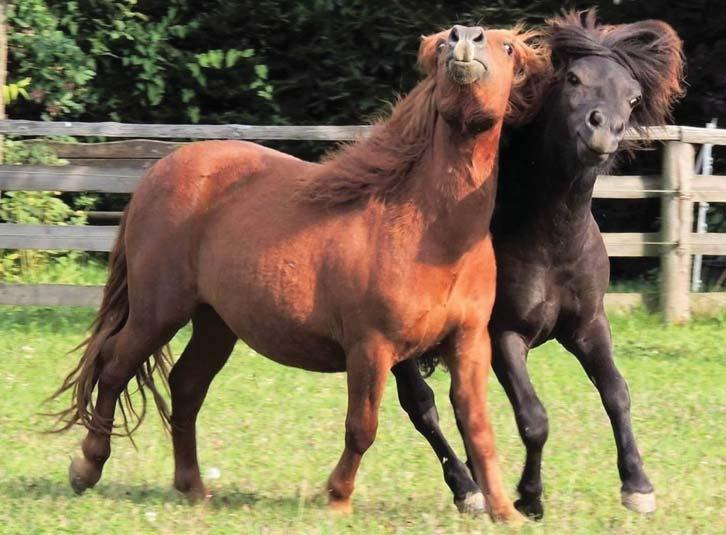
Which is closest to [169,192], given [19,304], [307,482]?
[307,482]

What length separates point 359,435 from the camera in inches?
195

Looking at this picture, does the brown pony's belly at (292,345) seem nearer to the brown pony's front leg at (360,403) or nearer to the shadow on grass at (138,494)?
the brown pony's front leg at (360,403)

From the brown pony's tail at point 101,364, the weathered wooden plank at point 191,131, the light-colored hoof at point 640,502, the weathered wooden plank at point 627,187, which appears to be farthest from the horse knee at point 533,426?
the weathered wooden plank at point 627,187

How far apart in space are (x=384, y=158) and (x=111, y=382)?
1.74 meters

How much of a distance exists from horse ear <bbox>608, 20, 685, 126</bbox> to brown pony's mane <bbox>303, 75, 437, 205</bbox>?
0.86m

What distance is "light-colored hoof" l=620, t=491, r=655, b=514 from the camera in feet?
16.9

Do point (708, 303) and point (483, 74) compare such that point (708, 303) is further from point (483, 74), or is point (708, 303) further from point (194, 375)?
point (483, 74)

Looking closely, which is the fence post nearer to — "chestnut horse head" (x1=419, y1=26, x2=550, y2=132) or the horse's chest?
"chestnut horse head" (x1=419, y1=26, x2=550, y2=132)

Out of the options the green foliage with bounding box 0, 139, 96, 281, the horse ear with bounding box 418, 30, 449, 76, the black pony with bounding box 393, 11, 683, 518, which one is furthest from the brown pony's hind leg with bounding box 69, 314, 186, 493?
the green foliage with bounding box 0, 139, 96, 281

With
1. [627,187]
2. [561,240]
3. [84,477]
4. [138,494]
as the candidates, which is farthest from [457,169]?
[627,187]

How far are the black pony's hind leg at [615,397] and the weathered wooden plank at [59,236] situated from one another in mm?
6035

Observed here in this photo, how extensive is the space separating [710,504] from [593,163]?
1.76 metres

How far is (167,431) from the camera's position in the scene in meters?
5.97

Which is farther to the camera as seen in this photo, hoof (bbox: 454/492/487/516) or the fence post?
the fence post
